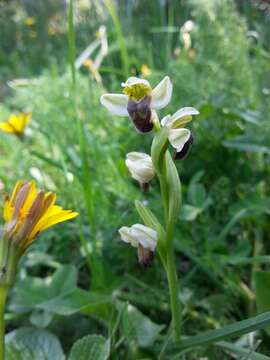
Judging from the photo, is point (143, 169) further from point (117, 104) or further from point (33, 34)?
point (33, 34)

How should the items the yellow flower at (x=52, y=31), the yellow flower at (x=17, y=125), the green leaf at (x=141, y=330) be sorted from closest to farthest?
the green leaf at (x=141, y=330) → the yellow flower at (x=17, y=125) → the yellow flower at (x=52, y=31)

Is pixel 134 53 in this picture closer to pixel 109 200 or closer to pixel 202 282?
pixel 109 200

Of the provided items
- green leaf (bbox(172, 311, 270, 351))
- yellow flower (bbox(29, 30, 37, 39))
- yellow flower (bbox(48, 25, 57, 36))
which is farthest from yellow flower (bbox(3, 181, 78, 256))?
yellow flower (bbox(29, 30, 37, 39))

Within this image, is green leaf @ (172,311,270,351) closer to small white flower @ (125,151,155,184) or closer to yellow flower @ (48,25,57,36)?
small white flower @ (125,151,155,184)

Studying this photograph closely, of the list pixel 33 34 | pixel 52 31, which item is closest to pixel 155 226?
pixel 52 31

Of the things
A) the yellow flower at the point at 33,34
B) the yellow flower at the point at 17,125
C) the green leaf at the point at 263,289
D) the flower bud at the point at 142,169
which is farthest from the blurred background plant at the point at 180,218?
the yellow flower at the point at 33,34

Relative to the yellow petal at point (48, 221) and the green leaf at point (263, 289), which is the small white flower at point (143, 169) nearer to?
the yellow petal at point (48, 221)

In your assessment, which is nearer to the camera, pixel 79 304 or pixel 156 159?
pixel 156 159
